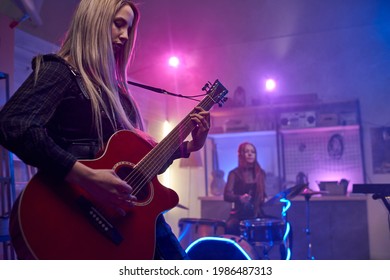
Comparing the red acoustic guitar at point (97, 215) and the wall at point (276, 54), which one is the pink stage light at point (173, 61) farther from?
the red acoustic guitar at point (97, 215)

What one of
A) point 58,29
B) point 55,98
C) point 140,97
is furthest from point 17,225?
point 140,97

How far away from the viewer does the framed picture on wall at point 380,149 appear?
125 inches

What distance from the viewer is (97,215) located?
694 millimetres

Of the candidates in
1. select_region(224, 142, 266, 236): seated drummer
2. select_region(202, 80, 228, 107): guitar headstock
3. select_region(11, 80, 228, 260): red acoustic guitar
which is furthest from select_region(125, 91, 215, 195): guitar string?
select_region(224, 142, 266, 236): seated drummer

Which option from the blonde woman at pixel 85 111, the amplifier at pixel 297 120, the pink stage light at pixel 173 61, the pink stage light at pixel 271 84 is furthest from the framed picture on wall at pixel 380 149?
the blonde woman at pixel 85 111

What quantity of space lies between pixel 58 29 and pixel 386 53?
2598mm

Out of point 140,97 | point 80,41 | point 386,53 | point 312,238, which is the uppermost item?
point 386,53

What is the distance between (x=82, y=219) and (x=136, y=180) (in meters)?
0.13

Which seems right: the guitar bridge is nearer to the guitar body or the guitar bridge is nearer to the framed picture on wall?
the guitar body

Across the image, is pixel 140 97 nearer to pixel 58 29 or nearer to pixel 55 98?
pixel 58 29

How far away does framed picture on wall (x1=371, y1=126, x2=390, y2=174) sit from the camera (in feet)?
10.4

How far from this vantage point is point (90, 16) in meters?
0.81

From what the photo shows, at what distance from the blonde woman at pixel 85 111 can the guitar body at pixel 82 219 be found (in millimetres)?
17

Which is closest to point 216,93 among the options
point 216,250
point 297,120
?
point 216,250
